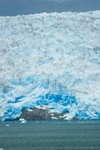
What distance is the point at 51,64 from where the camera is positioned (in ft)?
80.8

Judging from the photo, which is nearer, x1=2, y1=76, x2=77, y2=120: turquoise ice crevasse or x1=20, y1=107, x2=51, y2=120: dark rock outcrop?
x1=2, y1=76, x2=77, y2=120: turquoise ice crevasse

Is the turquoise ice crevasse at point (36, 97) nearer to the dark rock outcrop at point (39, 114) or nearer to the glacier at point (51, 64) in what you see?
the glacier at point (51, 64)

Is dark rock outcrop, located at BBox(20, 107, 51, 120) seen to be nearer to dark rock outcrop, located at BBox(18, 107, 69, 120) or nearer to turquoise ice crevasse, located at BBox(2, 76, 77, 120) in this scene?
Result: dark rock outcrop, located at BBox(18, 107, 69, 120)

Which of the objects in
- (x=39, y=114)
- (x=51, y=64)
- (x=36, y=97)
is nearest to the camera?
(x=36, y=97)

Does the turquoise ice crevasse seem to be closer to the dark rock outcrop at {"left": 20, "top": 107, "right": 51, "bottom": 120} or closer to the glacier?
the glacier

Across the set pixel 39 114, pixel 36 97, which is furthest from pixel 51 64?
pixel 39 114

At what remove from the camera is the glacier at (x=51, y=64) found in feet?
72.8

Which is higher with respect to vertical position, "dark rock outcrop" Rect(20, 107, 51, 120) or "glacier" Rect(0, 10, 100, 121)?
"glacier" Rect(0, 10, 100, 121)

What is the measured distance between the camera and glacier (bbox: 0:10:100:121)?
72.8 feet

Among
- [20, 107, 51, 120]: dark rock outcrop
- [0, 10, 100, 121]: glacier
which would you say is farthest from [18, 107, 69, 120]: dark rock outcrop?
[0, 10, 100, 121]: glacier

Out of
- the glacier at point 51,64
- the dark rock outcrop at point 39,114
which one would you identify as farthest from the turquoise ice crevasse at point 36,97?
the dark rock outcrop at point 39,114

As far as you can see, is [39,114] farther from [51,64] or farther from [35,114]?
[51,64]

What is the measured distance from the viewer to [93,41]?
2609 cm

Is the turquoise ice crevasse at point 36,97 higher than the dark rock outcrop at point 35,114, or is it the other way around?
the turquoise ice crevasse at point 36,97
